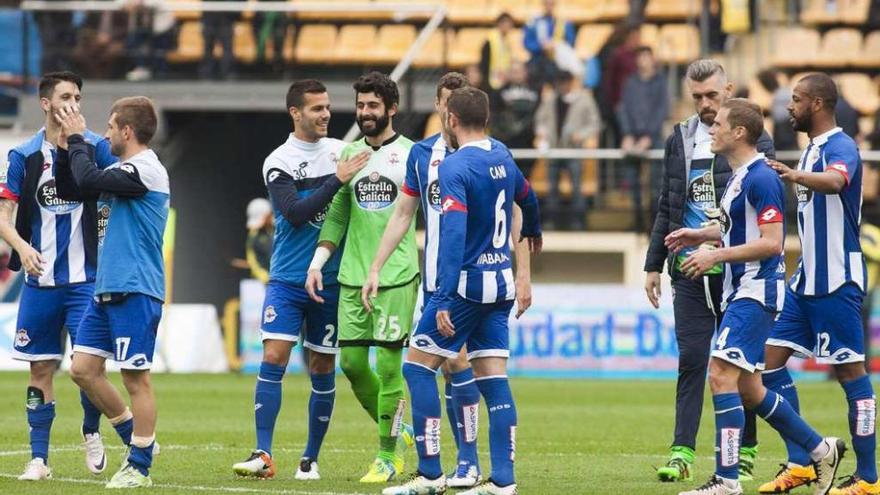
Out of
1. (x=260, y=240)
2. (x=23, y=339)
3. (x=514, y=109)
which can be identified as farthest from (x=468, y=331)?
(x=514, y=109)

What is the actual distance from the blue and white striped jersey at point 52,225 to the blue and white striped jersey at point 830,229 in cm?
412

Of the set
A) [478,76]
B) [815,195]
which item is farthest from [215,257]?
[815,195]

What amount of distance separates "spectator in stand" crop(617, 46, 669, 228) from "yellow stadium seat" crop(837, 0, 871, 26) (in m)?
4.83

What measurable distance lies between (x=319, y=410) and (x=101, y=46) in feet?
47.5

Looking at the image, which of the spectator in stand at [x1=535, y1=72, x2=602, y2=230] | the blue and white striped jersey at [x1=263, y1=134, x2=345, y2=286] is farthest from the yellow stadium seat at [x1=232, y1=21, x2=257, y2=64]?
the blue and white striped jersey at [x1=263, y1=134, x2=345, y2=286]

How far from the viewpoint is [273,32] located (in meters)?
23.9

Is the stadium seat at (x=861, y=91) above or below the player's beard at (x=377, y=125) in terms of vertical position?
above

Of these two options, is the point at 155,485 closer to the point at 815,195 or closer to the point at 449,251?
the point at 449,251

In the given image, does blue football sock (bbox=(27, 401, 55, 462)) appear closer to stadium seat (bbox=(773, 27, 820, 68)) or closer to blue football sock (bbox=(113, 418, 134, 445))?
blue football sock (bbox=(113, 418, 134, 445))

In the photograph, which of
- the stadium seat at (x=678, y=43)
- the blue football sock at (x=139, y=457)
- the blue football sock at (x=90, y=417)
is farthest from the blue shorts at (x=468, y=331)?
the stadium seat at (x=678, y=43)

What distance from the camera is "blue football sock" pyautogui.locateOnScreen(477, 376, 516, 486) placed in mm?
8945

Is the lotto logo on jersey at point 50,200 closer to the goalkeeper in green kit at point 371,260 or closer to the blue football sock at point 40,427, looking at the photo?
the blue football sock at point 40,427

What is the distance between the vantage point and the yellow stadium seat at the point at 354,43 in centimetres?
2564

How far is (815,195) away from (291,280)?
125 inches
